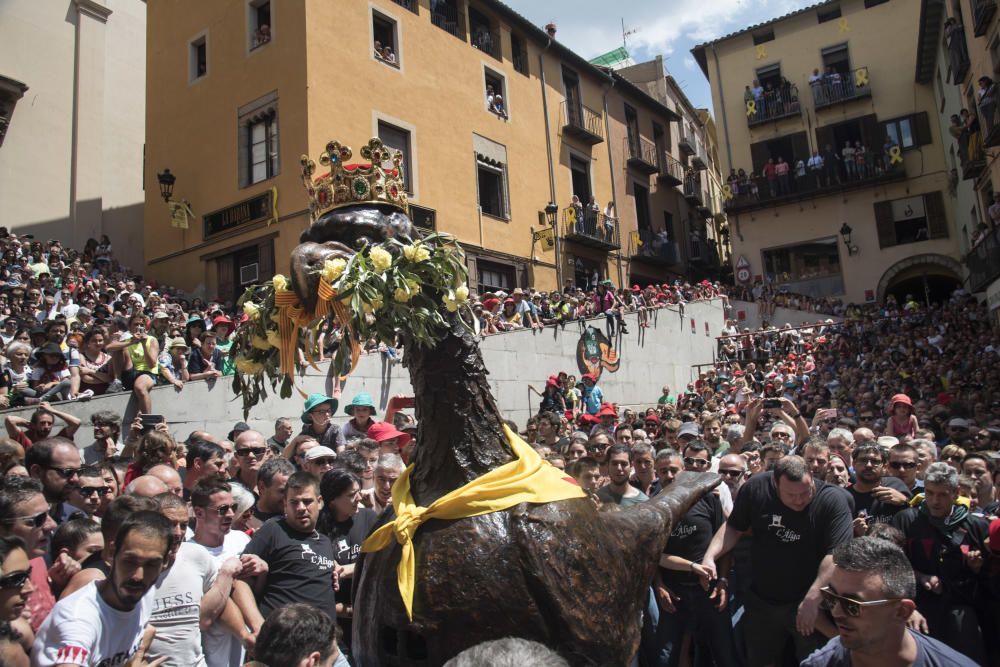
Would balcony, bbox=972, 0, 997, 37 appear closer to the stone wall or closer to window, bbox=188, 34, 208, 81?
the stone wall

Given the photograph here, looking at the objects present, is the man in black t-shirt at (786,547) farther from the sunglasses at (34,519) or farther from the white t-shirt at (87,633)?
the sunglasses at (34,519)

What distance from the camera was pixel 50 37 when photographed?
19.7 meters

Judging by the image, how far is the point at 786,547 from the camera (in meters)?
4.94

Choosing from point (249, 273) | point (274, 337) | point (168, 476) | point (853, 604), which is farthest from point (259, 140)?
point (853, 604)

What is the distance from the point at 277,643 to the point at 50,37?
21.5 metres

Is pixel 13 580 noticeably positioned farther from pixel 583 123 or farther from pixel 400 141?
pixel 583 123

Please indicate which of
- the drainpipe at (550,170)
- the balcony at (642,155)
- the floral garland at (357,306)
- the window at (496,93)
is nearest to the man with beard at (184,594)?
the floral garland at (357,306)

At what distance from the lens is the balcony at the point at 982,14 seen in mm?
17219

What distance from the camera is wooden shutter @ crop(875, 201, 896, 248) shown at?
2784cm

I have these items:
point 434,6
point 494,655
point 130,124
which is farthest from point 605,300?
point 494,655

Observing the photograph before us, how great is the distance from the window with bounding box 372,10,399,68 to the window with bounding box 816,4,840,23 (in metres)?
18.3

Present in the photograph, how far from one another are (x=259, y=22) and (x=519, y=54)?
8470mm

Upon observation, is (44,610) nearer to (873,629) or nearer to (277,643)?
Answer: (277,643)

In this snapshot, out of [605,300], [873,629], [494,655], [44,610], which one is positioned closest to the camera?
[494,655]
